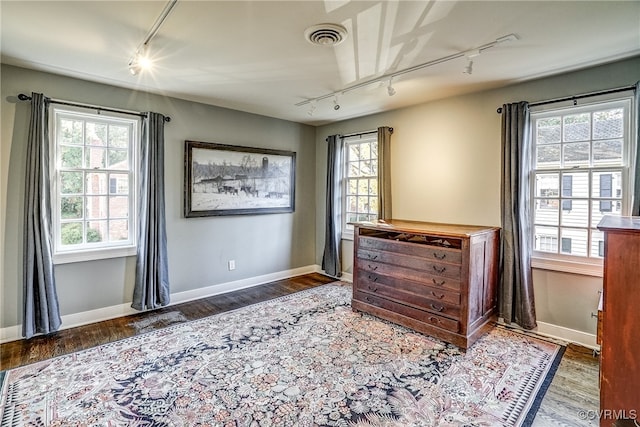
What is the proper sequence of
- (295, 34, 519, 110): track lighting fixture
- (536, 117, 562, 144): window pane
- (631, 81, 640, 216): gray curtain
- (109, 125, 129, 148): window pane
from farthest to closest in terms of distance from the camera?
(109, 125, 129, 148): window pane < (536, 117, 562, 144): window pane < (631, 81, 640, 216): gray curtain < (295, 34, 519, 110): track lighting fixture

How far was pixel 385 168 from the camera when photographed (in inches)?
167

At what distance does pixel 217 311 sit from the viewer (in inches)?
143

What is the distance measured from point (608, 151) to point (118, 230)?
15.8 ft

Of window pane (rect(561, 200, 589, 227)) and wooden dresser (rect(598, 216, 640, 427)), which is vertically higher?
window pane (rect(561, 200, 589, 227))

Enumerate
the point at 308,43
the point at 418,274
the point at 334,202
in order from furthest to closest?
the point at 334,202 < the point at 418,274 < the point at 308,43

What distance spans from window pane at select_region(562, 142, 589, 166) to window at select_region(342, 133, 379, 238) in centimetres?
212

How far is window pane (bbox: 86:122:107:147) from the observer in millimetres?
3346

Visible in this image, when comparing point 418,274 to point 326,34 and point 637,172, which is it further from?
point 326,34

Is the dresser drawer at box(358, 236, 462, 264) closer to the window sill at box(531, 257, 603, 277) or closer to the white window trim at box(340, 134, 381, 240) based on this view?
the window sill at box(531, 257, 603, 277)

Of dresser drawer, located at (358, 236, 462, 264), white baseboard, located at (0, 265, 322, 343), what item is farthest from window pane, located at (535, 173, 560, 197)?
white baseboard, located at (0, 265, 322, 343)

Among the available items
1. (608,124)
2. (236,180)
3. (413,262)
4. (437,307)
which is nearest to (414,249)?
(413,262)

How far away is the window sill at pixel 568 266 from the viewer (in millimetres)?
2805

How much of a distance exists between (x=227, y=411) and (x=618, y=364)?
205 cm

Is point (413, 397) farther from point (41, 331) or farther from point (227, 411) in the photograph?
point (41, 331)
